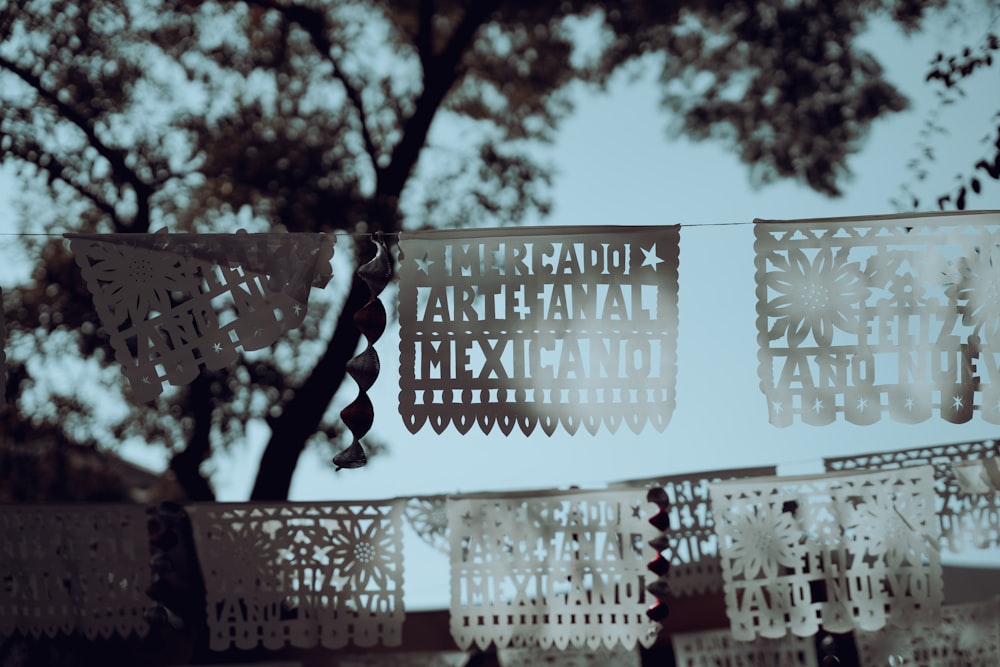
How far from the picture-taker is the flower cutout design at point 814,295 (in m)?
2.94

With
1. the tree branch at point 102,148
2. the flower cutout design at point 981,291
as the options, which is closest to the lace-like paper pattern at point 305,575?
the flower cutout design at point 981,291

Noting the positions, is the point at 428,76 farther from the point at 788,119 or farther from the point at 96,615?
the point at 96,615

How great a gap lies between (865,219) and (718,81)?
181 inches

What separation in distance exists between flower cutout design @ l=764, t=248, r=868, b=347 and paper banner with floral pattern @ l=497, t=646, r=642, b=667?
2119mm

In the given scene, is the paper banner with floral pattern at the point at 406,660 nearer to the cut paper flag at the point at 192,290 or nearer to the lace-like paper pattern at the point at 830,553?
the lace-like paper pattern at the point at 830,553

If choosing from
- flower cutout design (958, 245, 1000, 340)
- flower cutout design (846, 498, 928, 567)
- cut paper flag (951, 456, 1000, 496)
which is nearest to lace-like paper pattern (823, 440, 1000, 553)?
cut paper flag (951, 456, 1000, 496)

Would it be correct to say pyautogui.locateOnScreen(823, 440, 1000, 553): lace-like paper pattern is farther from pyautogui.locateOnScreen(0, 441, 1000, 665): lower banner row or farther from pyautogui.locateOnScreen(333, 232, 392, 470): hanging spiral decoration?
pyautogui.locateOnScreen(333, 232, 392, 470): hanging spiral decoration

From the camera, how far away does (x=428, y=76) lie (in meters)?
7.04

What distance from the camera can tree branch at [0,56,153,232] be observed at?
6320 mm

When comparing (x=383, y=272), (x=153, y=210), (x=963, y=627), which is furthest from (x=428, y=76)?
(x=963, y=627)

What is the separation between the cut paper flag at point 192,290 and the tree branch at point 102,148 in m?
3.74

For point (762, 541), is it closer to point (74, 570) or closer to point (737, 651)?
point (737, 651)

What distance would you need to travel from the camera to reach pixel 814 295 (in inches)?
117

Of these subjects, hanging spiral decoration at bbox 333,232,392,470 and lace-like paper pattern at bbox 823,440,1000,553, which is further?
lace-like paper pattern at bbox 823,440,1000,553
